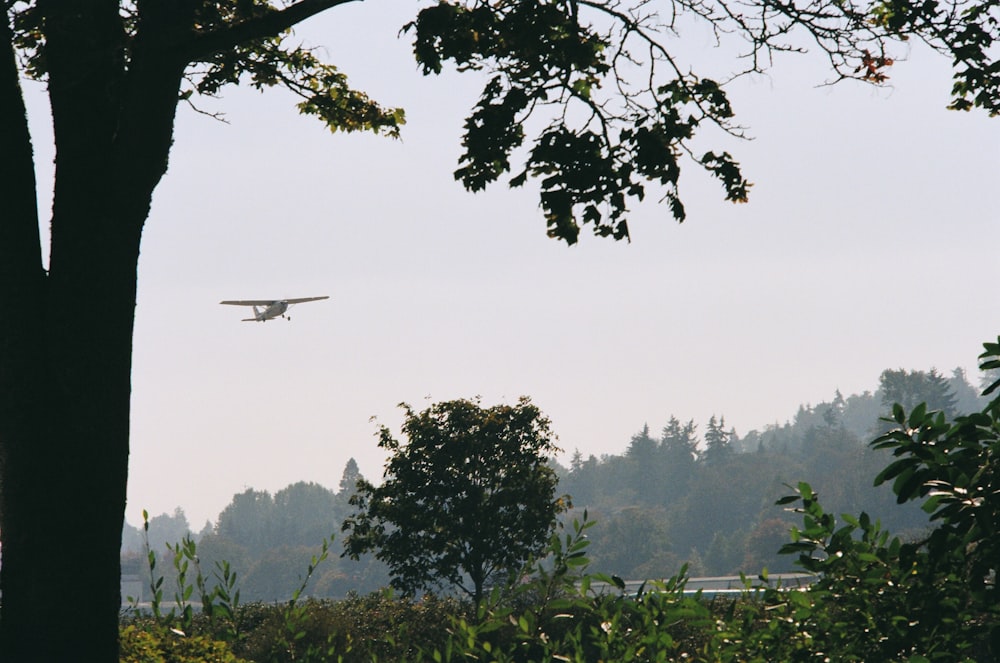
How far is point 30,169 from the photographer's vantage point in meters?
6.28

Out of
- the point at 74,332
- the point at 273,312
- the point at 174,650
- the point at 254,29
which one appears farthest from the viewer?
the point at 273,312

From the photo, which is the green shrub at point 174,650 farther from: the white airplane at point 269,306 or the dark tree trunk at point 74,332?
the white airplane at point 269,306

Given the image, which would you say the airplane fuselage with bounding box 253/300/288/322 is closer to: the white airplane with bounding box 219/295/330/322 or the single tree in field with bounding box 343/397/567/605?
the white airplane with bounding box 219/295/330/322

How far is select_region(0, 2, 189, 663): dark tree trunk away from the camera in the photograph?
5.86 meters

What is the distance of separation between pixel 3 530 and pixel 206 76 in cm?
519

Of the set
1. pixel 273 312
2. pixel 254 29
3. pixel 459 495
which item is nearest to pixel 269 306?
pixel 273 312

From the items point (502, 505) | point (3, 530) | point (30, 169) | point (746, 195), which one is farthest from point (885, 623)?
point (502, 505)

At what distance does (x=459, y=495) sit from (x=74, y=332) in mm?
29190

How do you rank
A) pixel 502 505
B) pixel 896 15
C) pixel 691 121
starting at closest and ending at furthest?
pixel 691 121 → pixel 896 15 → pixel 502 505

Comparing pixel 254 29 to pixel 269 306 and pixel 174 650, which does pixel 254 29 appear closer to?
pixel 174 650

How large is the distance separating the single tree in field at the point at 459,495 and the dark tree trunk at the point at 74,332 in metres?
28.3

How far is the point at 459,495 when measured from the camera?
3469 cm

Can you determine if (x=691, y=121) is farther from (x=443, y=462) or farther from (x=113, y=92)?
(x=443, y=462)

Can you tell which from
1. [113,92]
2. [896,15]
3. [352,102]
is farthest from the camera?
[352,102]
